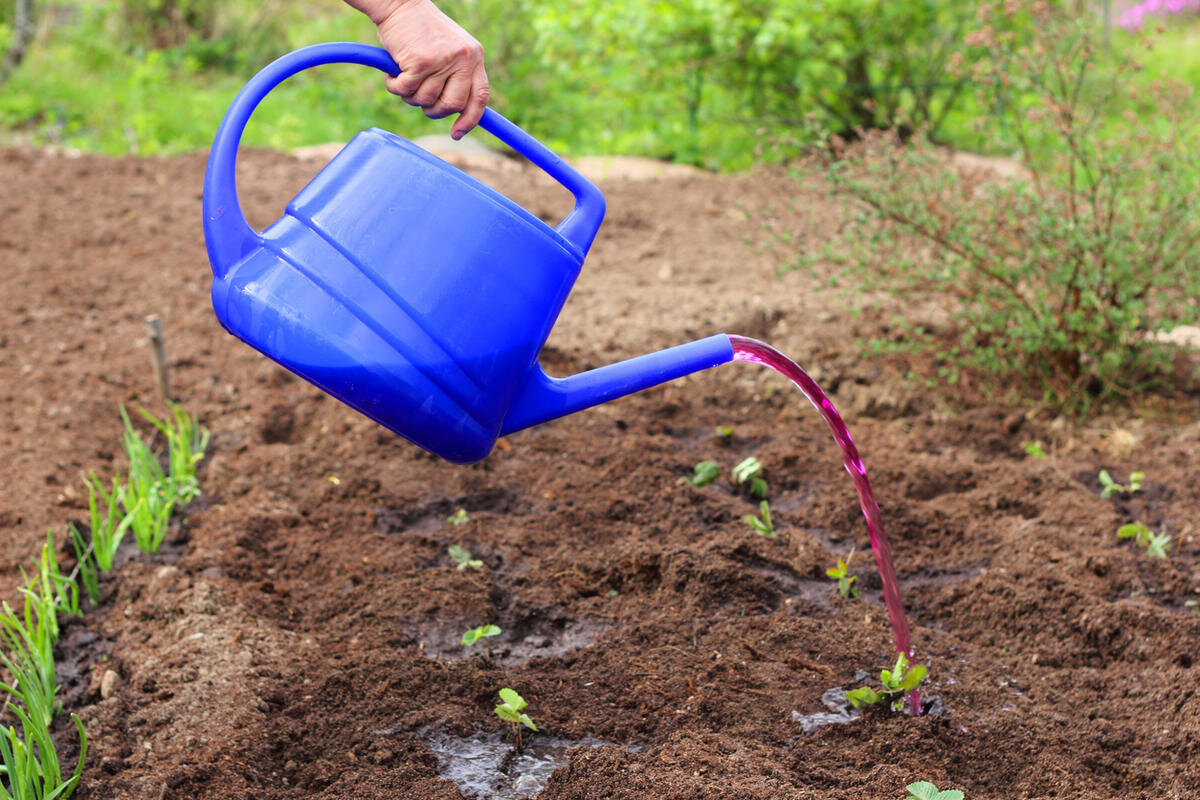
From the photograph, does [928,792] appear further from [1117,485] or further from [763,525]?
[1117,485]

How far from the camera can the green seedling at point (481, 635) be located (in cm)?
190

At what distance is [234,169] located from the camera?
4.13ft

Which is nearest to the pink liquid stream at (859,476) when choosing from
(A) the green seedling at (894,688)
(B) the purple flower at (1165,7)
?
(A) the green seedling at (894,688)

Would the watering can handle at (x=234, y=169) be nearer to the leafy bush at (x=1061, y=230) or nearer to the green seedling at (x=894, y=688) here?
the green seedling at (x=894, y=688)

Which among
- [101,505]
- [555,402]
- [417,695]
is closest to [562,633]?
[417,695]

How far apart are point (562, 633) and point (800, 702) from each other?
487mm

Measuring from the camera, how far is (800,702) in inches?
69.7

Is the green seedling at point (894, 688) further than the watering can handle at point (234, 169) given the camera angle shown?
Yes

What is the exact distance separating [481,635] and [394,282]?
33.5 inches

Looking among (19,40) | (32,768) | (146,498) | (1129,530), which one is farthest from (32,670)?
(19,40)

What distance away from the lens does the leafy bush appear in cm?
266

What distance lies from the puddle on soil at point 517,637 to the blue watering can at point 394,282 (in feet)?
2.29

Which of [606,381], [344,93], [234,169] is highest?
[234,169]

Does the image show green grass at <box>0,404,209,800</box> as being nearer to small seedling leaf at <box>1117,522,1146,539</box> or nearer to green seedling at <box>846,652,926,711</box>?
green seedling at <box>846,652,926,711</box>
